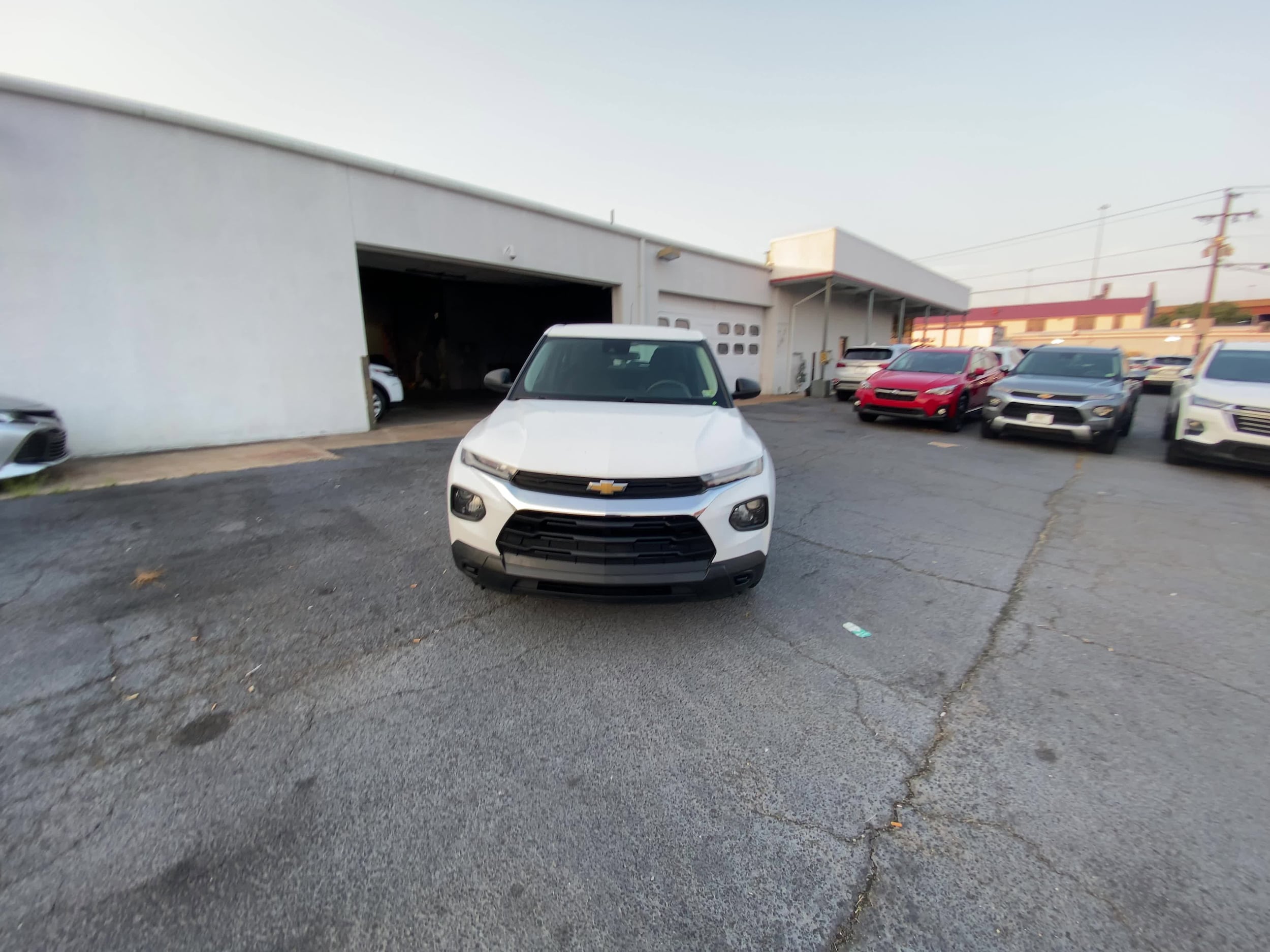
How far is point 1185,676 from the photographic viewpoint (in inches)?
111

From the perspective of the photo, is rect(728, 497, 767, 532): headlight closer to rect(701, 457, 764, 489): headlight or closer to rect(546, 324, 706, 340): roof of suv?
rect(701, 457, 764, 489): headlight

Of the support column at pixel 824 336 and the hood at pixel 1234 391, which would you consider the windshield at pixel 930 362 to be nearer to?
the hood at pixel 1234 391

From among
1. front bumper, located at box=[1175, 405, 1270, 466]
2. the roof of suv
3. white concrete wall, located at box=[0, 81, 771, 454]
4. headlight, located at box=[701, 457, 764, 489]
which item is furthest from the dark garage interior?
headlight, located at box=[701, 457, 764, 489]

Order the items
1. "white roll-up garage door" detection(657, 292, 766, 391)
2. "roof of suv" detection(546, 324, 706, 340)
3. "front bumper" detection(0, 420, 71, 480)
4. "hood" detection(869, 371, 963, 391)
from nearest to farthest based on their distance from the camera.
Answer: "roof of suv" detection(546, 324, 706, 340) → "front bumper" detection(0, 420, 71, 480) → "hood" detection(869, 371, 963, 391) → "white roll-up garage door" detection(657, 292, 766, 391)

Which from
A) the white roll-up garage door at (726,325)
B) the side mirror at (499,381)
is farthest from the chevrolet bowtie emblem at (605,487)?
the white roll-up garage door at (726,325)

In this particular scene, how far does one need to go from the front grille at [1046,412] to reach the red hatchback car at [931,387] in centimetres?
120

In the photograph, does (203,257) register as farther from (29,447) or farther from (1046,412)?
(1046,412)

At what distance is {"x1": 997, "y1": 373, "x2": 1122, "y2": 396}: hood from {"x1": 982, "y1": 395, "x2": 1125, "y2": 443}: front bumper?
186 mm

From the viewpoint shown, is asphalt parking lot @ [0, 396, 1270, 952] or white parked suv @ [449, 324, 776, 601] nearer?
asphalt parking lot @ [0, 396, 1270, 952]

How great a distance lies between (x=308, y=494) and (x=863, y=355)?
51.9 feet

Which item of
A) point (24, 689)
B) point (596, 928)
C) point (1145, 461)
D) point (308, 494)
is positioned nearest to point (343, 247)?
point (308, 494)

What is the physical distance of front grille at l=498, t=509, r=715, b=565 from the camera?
2605mm

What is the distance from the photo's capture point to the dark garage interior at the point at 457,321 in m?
17.9

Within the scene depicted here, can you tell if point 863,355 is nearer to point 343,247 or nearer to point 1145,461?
point 1145,461
